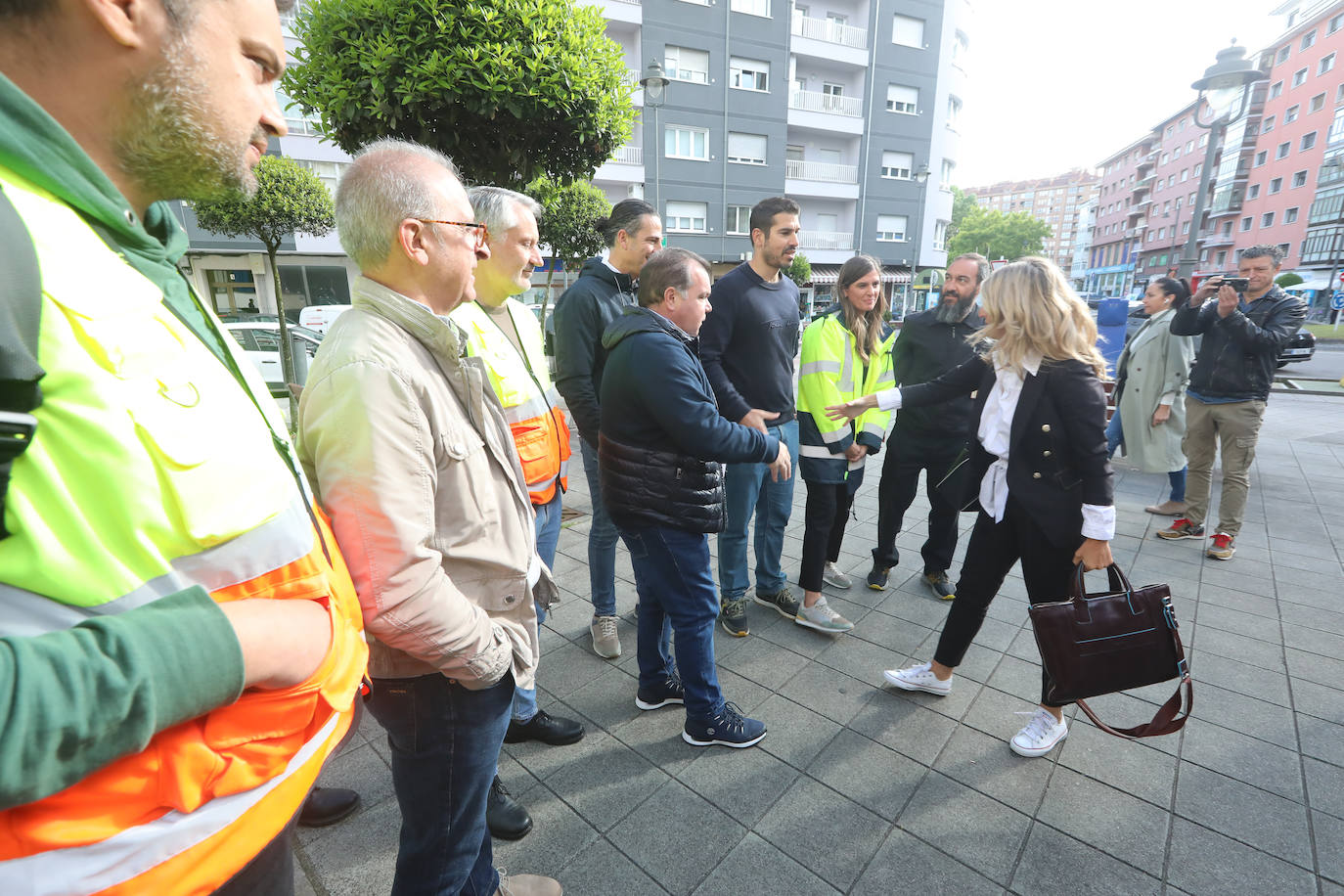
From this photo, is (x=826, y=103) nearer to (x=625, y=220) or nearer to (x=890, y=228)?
(x=890, y=228)

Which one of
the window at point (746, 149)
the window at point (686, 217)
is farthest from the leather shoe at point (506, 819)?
the window at point (746, 149)

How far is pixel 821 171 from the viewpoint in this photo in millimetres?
27656

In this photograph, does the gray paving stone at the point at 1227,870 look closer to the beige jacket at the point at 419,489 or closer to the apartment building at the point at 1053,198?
the beige jacket at the point at 419,489

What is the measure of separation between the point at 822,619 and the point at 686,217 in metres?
24.1

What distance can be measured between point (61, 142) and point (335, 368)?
2.20 ft

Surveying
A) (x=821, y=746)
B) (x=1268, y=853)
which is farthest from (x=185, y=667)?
(x=1268, y=853)

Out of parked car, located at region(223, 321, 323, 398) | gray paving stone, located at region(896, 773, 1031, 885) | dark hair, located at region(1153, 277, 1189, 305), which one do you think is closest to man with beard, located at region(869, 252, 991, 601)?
gray paving stone, located at region(896, 773, 1031, 885)

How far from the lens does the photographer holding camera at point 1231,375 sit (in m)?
4.68

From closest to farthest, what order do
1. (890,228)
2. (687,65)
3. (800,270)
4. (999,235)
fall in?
(687,65), (800,270), (890,228), (999,235)

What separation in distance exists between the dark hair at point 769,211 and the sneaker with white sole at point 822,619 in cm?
225

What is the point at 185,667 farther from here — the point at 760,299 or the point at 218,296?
the point at 218,296

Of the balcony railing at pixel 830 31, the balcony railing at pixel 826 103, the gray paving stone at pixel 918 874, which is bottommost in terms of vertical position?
the gray paving stone at pixel 918 874

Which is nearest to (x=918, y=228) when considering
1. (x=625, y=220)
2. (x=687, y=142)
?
(x=687, y=142)

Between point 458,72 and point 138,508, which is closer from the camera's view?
point 138,508
